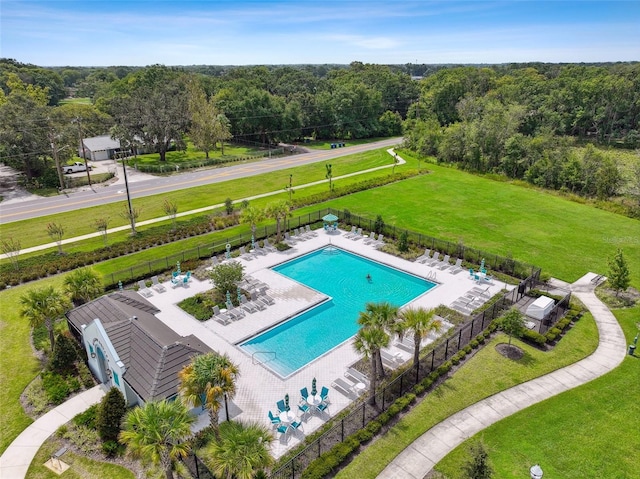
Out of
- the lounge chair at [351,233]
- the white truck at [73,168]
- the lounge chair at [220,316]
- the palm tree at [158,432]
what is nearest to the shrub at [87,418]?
the palm tree at [158,432]

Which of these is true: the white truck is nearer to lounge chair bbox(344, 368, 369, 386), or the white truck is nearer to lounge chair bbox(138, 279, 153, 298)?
lounge chair bbox(138, 279, 153, 298)

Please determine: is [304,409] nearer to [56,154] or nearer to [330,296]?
[330,296]

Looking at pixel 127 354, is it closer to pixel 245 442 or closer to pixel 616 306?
pixel 245 442

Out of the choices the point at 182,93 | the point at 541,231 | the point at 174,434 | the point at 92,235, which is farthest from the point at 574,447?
the point at 182,93

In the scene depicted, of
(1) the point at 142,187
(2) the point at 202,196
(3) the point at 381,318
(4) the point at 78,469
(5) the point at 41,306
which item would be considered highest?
(3) the point at 381,318

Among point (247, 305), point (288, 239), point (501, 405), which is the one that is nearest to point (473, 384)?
point (501, 405)

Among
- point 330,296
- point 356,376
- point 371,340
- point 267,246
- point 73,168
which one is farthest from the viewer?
point 73,168
